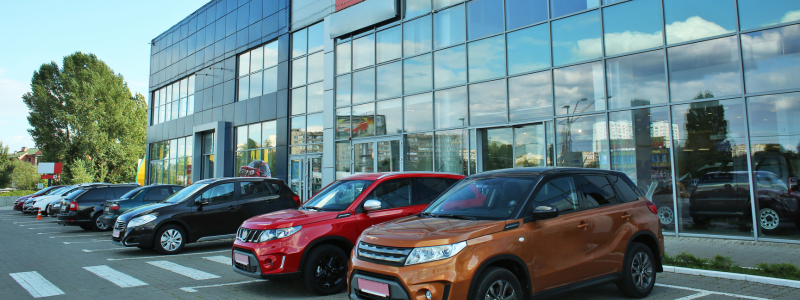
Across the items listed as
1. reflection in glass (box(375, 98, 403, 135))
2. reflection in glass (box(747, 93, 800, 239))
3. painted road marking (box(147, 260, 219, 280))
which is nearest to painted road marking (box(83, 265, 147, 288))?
painted road marking (box(147, 260, 219, 280))

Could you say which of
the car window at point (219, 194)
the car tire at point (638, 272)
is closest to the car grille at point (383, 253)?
the car tire at point (638, 272)

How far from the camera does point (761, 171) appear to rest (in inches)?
383

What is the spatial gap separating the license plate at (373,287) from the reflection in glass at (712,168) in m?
8.87

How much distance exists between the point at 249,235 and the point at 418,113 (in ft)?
35.1

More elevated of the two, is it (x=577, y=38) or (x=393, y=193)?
(x=577, y=38)

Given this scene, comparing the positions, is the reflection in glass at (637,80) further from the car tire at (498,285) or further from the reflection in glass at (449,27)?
the car tire at (498,285)

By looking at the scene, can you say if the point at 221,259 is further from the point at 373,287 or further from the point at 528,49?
the point at 528,49

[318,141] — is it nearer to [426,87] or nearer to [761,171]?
[426,87]

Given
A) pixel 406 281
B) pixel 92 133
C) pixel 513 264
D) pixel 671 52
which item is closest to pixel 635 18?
pixel 671 52

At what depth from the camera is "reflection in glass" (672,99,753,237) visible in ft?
32.8

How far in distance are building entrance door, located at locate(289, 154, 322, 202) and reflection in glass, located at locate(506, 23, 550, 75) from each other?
10243 millimetres

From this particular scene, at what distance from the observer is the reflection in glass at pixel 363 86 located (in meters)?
18.6

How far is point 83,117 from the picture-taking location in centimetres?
4694

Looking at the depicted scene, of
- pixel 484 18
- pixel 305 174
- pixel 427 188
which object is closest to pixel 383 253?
pixel 427 188
